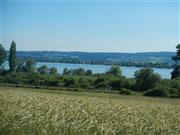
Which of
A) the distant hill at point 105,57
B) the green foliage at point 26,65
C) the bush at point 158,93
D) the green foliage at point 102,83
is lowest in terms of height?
the bush at point 158,93

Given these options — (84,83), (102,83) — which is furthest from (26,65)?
(102,83)

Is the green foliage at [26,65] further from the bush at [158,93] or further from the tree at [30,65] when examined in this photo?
the bush at [158,93]

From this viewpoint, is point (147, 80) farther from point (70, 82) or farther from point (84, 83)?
point (70, 82)

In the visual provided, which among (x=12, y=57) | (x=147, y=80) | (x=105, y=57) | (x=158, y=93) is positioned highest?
(x=105, y=57)

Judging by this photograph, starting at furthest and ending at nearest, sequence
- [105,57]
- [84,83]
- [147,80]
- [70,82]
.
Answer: [105,57] → [70,82] → [84,83] → [147,80]

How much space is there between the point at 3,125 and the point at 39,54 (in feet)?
490

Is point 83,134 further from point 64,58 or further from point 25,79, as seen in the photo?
point 64,58

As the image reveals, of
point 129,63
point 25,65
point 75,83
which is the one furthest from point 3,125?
point 129,63

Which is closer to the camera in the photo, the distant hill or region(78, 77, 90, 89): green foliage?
region(78, 77, 90, 89): green foliage

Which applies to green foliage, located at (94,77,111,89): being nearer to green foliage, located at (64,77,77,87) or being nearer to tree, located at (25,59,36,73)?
green foliage, located at (64,77,77,87)

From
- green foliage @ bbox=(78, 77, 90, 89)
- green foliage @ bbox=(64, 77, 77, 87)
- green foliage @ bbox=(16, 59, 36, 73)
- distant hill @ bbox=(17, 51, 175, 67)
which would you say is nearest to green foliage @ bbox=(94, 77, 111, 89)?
green foliage @ bbox=(78, 77, 90, 89)

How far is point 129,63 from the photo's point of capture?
17300 centimetres

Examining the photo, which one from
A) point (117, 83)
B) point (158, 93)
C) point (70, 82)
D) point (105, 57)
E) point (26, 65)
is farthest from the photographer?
point (105, 57)

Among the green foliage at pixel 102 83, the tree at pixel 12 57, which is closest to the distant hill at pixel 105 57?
the tree at pixel 12 57
